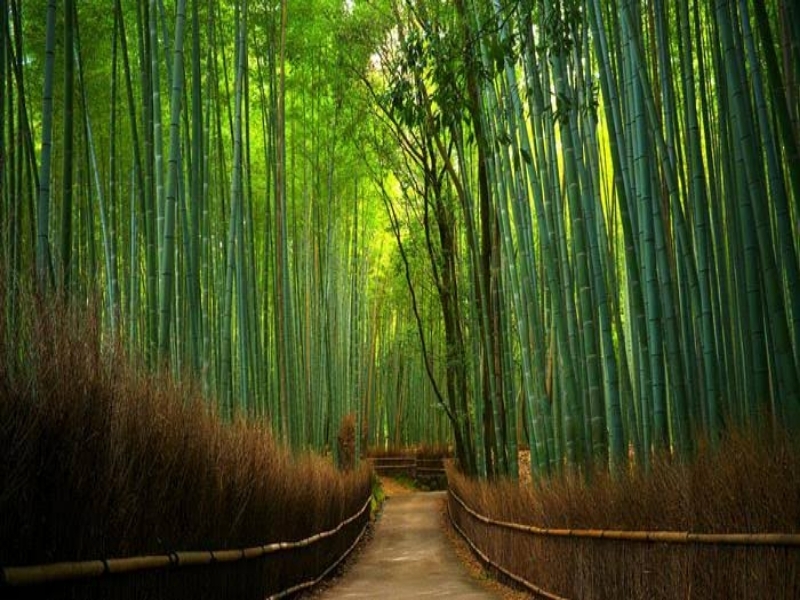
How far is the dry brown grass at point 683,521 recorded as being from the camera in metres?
2.64

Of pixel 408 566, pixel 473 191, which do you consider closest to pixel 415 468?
pixel 473 191

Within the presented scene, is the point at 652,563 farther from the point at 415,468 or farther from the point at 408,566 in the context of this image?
the point at 415,468

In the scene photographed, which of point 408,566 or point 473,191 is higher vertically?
point 473,191

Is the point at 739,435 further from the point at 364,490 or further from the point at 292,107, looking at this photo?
the point at 364,490

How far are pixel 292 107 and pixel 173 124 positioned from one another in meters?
5.44

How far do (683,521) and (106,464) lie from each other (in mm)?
2124

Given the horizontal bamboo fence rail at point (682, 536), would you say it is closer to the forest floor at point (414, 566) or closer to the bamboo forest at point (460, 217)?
the bamboo forest at point (460, 217)

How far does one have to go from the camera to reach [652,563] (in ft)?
11.8

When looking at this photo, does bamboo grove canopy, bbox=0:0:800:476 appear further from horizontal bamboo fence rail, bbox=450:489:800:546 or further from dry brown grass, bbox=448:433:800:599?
horizontal bamboo fence rail, bbox=450:489:800:546

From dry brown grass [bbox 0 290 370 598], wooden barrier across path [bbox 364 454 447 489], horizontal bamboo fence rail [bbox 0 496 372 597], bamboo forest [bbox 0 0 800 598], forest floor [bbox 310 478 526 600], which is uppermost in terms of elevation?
bamboo forest [bbox 0 0 800 598]

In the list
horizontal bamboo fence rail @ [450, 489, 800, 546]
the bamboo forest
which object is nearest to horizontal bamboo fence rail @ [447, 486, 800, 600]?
horizontal bamboo fence rail @ [450, 489, 800, 546]

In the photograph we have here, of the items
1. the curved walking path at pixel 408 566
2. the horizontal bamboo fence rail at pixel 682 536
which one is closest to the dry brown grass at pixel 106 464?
the horizontal bamboo fence rail at pixel 682 536

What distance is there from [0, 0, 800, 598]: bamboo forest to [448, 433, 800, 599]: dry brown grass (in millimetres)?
77

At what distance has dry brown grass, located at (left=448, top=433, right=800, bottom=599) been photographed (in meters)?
2.64
